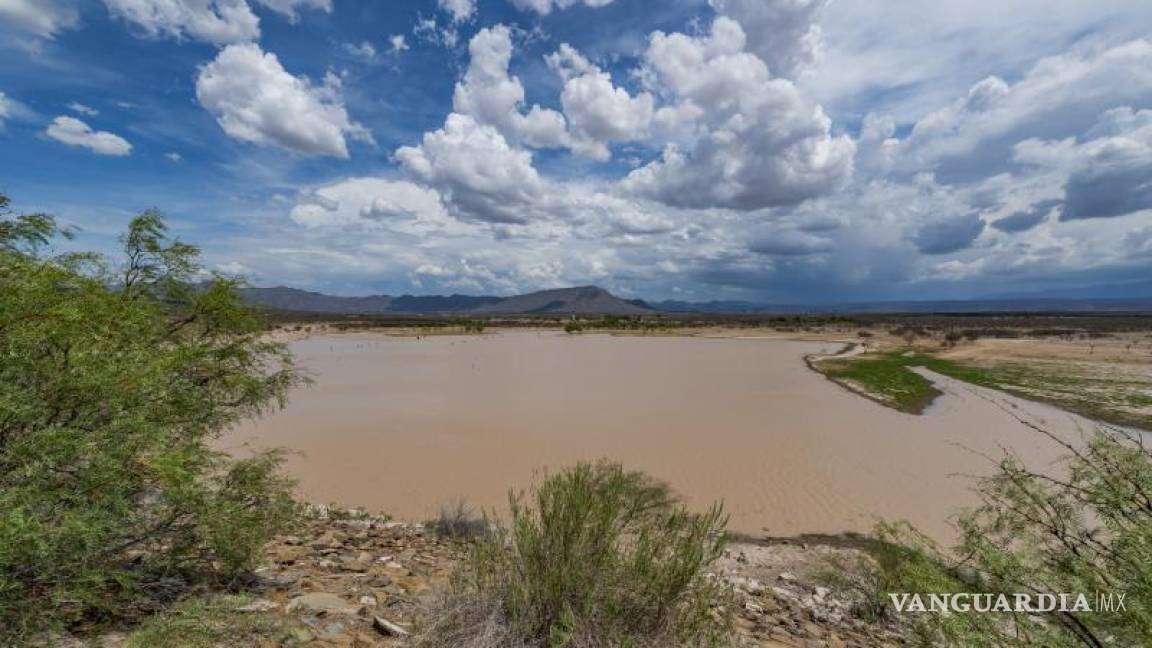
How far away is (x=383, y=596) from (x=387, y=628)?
0.81 metres

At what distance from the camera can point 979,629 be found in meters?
2.98

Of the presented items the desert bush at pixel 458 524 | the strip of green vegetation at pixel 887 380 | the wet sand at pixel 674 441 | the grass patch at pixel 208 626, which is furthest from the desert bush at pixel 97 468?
the strip of green vegetation at pixel 887 380

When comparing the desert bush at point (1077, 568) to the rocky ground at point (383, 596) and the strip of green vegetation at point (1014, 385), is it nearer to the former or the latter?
the rocky ground at point (383, 596)

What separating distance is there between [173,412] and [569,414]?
17767mm

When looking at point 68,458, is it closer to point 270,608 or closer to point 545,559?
point 270,608

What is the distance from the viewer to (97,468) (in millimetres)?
3346

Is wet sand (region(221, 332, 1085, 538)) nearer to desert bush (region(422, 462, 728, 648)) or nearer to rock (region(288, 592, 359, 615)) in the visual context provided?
desert bush (region(422, 462, 728, 648))

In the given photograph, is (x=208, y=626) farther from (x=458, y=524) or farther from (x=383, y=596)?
(x=458, y=524)

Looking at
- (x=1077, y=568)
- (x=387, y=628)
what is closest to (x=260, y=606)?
(x=387, y=628)

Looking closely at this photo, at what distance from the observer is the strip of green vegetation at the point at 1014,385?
20.9 metres

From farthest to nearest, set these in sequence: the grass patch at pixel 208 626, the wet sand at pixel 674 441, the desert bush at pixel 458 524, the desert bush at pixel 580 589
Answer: the wet sand at pixel 674 441 < the desert bush at pixel 458 524 < the desert bush at pixel 580 589 < the grass patch at pixel 208 626

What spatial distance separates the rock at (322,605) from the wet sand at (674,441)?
563 centimetres

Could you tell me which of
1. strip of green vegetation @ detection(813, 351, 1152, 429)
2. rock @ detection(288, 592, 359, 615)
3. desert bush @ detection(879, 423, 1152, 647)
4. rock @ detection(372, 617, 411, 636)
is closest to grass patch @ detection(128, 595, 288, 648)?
rock @ detection(288, 592, 359, 615)

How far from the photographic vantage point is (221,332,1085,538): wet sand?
12.0m
